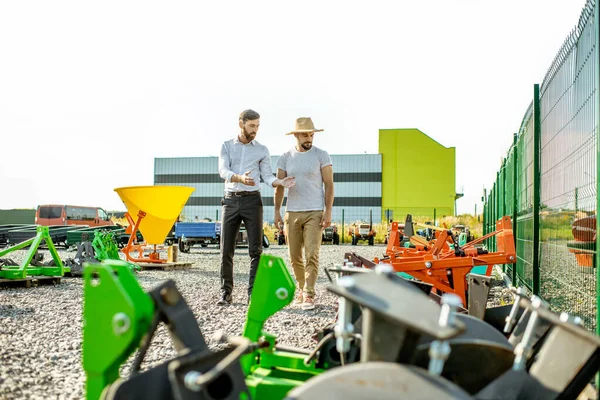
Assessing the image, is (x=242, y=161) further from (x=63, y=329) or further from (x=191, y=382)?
(x=191, y=382)

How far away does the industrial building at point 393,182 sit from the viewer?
3984 cm

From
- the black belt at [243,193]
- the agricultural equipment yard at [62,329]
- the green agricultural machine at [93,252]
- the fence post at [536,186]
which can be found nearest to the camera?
the agricultural equipment yard at [62,329]

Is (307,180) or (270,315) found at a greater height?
(307,180)

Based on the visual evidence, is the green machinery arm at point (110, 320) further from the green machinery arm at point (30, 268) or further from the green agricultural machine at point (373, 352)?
the green machinery arm at point (30, 268)

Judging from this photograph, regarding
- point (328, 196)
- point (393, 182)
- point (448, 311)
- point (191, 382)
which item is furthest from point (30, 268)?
point (393, 182)

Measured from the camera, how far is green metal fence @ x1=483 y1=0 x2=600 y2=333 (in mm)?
3002

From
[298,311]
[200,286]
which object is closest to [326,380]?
[298,311]

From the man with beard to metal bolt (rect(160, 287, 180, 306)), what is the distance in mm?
3564

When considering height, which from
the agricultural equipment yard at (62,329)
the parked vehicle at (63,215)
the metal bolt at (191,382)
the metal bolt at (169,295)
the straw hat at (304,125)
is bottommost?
the agricultural equipment yard at (62,329)

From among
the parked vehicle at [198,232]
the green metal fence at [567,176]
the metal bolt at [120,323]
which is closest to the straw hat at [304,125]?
the green metal fence at [567,176]

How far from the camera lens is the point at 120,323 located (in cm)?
146

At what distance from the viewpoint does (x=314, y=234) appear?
17.1 feet

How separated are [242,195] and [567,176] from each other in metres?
2.90

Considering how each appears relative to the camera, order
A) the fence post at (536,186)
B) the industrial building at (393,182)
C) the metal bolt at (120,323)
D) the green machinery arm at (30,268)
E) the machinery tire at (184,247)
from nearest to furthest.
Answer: the metal bolt at (120,323) → the fence post at (536,186) → the green machinery arm at (30,268) → the machinery tire at (184,247) → the industrial building at (393,182)
